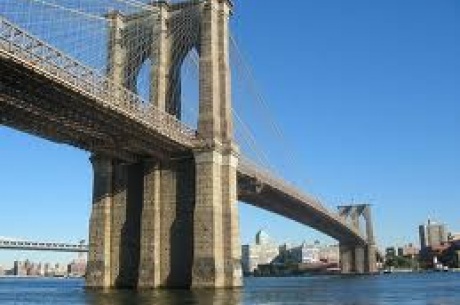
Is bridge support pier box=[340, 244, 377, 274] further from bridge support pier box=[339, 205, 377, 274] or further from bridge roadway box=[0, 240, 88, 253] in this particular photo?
bridge roadway box=[0, 240, 88, 253]

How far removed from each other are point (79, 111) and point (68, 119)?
1.97 metres

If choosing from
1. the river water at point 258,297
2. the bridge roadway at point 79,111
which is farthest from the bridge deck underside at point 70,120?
the river water at point 258,297

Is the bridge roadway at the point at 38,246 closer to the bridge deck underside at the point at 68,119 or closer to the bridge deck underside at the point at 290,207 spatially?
the bridge deck underside at the point at 290,207

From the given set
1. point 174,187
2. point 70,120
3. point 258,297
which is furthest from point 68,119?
point 258,297

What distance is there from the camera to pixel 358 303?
125 feet

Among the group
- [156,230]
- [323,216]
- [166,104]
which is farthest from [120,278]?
[323,216]

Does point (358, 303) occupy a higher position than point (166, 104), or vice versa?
point (166, 104)

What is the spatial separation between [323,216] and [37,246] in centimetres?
7878

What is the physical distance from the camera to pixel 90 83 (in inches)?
1681

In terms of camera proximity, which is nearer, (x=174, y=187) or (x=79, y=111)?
(x=79, y=111)

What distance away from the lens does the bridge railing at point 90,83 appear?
116 feet

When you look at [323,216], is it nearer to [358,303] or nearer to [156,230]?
[156,230]

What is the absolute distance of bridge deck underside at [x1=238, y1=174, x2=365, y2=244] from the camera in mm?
75062

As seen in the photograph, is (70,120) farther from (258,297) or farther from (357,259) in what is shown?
(357,259)
